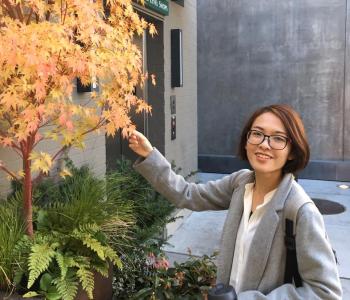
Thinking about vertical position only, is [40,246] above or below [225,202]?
below

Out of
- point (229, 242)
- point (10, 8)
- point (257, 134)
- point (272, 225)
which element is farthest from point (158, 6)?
point (272, 225)

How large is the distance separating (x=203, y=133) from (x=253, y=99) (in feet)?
4.51

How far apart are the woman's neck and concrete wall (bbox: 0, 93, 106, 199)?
7.08 ft

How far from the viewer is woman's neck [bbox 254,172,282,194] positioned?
1.93 meters

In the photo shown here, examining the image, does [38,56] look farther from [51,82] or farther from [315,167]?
[315,167]

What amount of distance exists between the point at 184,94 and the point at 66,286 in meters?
5.16

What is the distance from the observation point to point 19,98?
2.34 metres

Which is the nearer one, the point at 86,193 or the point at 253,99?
the point at 86,193

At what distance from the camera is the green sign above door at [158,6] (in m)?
5.31

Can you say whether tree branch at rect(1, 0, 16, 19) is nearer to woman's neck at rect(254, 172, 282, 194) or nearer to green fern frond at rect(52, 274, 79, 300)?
green fern frond at rect(52, 274, 79, 300)

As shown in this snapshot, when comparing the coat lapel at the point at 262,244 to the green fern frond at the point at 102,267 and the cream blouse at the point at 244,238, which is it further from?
the green fern frond at the point at 102,267

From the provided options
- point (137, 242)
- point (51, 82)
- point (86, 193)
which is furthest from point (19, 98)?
point (137, 242)

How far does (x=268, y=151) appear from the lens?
1.86m

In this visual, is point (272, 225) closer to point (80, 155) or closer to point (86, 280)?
point (86, 280)
